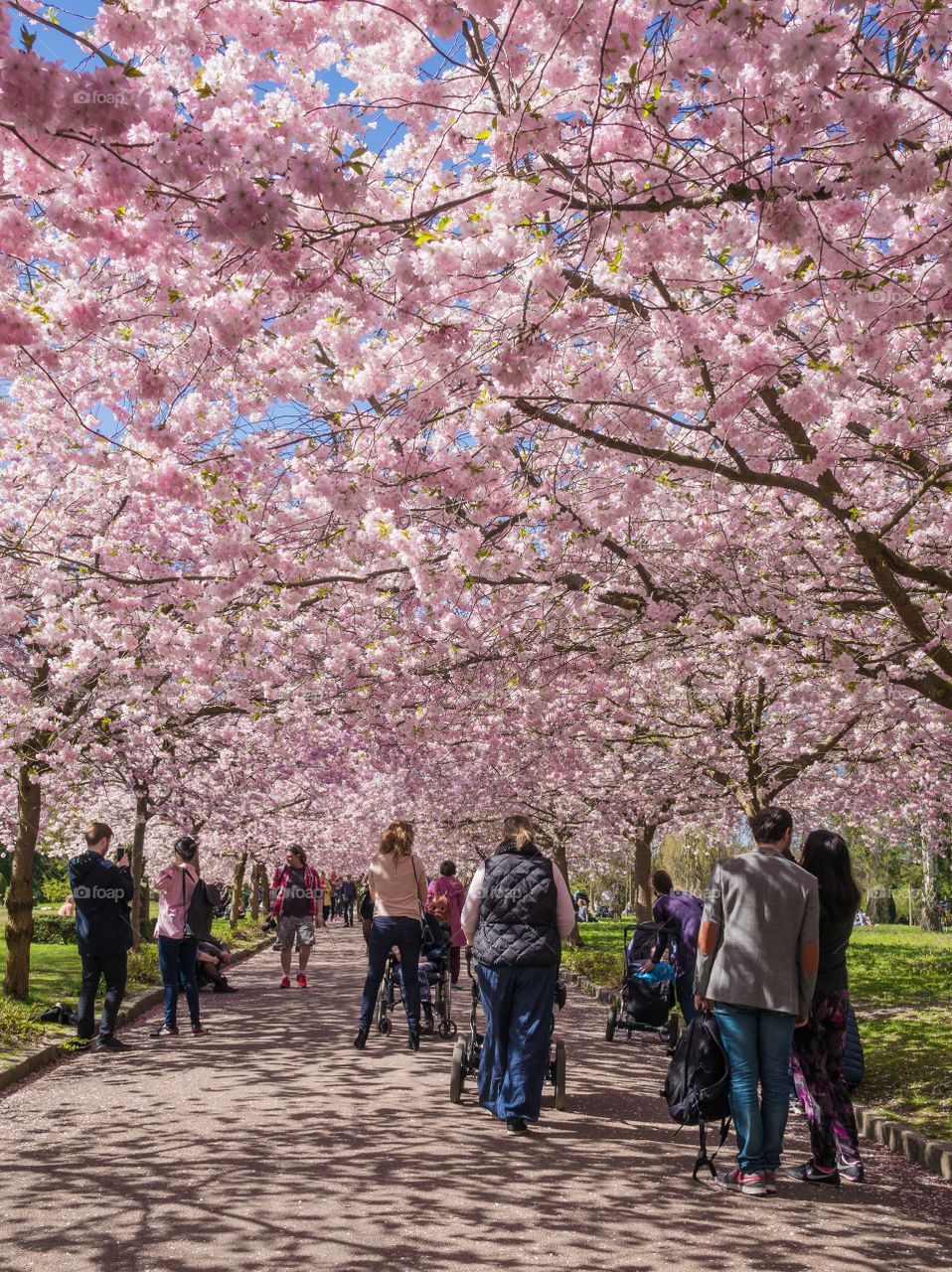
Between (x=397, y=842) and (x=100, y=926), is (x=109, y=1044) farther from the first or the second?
(x=397, y=842)

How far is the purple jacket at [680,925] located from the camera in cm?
1048

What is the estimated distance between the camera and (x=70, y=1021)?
1130 cm

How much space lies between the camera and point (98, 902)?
32.6ft

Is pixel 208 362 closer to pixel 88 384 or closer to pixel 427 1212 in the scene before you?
pixel 88 384

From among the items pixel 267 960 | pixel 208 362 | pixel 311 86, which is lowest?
pixel 267 960

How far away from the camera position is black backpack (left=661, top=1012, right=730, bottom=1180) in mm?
6023

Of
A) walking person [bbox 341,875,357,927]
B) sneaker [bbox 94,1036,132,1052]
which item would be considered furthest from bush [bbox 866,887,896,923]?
sneaker [bbox 94,1036,132,1052]

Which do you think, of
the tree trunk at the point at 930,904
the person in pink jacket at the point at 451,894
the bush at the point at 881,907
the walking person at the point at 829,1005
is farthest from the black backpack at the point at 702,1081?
the bush at the point at 881,907

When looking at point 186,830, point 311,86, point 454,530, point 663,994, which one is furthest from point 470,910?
point 186,830

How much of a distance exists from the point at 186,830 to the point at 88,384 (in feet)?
73.9

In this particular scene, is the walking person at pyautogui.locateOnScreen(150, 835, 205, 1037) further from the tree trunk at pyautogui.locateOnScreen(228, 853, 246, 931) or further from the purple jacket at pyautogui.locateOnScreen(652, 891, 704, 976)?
the tree trunk at pyautogui.locateOnScreen(228, 853, 246, 931)

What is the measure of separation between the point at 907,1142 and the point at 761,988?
207 centimetres

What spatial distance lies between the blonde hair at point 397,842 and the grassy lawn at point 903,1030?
406cm

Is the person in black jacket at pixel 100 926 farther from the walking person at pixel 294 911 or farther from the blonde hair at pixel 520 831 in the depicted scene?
the walking person at pixel 294 911
